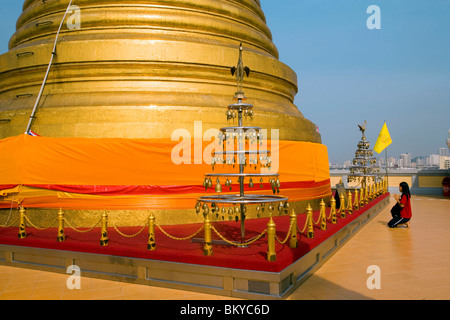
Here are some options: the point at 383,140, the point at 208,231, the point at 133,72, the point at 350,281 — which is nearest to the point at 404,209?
the point at 350,281

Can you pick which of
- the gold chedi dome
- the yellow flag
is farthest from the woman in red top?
the yellow flag

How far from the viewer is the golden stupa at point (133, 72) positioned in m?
9.52

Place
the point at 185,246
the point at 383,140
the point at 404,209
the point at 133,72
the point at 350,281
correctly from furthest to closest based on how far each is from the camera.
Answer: the point at 383,140, the point at 404,209, the point at 133,72, the point at 185,246, the point at 350,281

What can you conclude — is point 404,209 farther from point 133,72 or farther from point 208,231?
point 133,72

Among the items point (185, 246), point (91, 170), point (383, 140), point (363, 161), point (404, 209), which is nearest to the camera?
point (185, 246)

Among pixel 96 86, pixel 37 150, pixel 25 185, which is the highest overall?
pixel 96 86

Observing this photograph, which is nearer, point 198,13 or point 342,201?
point 342,201

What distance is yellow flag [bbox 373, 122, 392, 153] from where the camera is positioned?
19828 millimetres

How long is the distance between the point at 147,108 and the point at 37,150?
2.61 meters

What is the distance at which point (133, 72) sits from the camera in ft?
34.0

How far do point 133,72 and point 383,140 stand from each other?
14.1 m

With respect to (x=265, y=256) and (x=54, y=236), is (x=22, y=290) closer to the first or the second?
(x=54, y=236)
